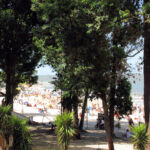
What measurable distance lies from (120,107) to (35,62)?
22.2ft

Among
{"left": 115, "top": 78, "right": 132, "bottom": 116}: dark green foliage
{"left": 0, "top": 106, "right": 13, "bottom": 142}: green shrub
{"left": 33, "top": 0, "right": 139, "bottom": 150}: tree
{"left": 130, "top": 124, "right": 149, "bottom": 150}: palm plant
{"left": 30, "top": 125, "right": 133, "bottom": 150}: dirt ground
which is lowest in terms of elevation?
{"left": 30, "top": 125, "right": 133, "bottom": 150}: dirt ground

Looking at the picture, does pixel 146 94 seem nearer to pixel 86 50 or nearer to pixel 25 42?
pixel 86 50

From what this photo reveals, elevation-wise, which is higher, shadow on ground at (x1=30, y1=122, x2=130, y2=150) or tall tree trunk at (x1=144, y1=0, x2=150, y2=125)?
tall tree trunk at (x1=144, y1=0, x2=150, y2=125)

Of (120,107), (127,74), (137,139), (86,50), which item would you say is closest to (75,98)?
(120,107)

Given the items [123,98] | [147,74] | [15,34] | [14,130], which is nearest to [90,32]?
[147,74]

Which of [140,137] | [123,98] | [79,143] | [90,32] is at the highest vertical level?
[90,32]

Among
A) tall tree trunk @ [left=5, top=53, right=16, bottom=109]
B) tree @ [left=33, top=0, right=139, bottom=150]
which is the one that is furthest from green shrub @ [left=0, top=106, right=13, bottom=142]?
tall tree trunk @ [left=5, top=53, right=16, bottom=109]

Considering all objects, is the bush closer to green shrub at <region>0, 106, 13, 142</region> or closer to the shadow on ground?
green shrub at <region>0, 106, 13, 142</region>

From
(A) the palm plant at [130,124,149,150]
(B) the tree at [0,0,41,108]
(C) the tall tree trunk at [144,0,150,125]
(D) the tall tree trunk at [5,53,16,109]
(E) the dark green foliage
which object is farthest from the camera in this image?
(E) the dark green foliage

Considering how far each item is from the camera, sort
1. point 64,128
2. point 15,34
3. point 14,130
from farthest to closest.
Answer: point 15,34, point 64,128, point 14,130

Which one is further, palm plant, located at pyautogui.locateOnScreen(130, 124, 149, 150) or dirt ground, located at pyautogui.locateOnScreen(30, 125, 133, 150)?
dirt ground, located at pyautogui.locateOnScreen(30, 125, 133, 150)

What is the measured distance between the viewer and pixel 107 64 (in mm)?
10242

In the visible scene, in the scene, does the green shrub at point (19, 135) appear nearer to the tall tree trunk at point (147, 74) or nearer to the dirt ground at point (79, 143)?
the dirt ground at point (79, 143)

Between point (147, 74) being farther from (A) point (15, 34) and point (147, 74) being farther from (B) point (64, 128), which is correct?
(A) point (15, 34)
